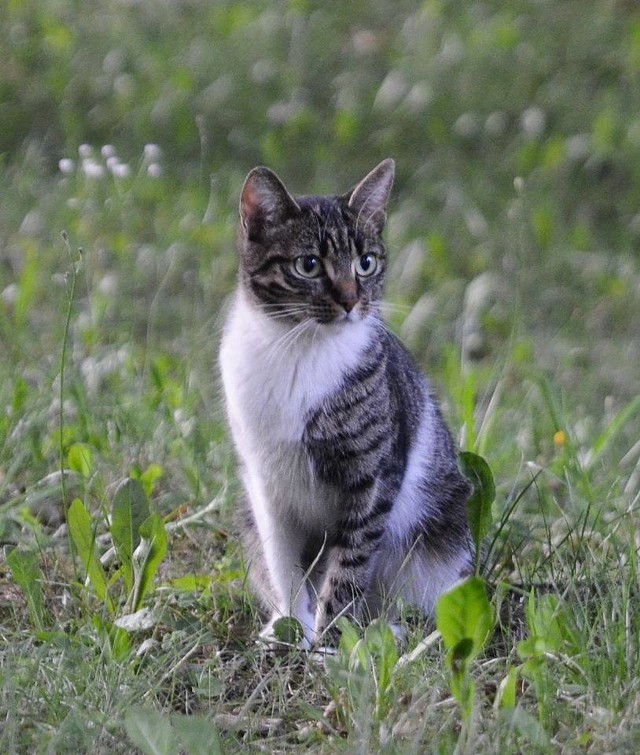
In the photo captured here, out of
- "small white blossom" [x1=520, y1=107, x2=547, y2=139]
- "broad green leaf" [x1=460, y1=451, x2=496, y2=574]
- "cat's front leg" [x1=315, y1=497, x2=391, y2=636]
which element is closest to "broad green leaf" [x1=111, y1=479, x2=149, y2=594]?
"cat's front leg" [x1=315, y1=497, x2=391, y2=636]

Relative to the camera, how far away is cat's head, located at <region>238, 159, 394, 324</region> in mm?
3258

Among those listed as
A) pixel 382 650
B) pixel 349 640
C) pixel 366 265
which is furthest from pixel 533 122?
pixel 382 650

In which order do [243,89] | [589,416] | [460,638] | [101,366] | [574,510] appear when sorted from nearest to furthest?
1. [460,638]
2. [574,510]
3. [101,366]
4. [589,416]
5. [243,89]

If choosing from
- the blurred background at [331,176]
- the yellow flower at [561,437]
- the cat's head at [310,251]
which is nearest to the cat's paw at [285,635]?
the cat's head at [310,251]

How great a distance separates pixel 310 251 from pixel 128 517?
0.85 meters

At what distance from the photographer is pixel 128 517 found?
3.05m

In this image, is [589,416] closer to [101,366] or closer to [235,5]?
[101,366]

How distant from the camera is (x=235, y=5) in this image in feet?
27.3

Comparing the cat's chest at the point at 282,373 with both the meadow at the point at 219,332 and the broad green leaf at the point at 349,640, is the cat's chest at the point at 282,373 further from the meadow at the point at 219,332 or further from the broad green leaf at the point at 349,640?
the broad green leaf at the point at 349,640

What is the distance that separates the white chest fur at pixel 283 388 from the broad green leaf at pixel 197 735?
98 centimetres

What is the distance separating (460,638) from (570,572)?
68cm

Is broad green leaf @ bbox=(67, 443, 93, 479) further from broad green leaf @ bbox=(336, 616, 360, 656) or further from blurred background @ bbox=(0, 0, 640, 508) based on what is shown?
broad green leaf @ bbox=(336, 616, 360, 656)

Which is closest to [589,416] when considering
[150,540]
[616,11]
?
[150,540]

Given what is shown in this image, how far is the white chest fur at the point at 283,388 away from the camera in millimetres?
3234
